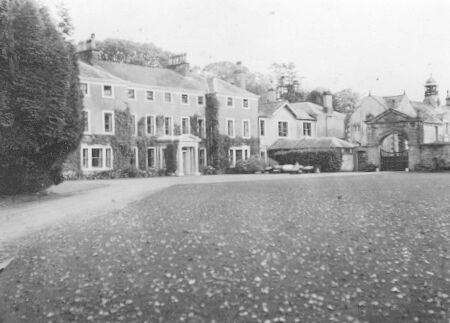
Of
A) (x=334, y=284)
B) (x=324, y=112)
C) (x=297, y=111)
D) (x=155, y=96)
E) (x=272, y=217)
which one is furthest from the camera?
(x=324, y=112)

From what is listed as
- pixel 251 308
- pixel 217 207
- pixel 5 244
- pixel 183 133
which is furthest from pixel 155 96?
pixel 251 308

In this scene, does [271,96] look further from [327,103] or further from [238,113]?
[238,113]

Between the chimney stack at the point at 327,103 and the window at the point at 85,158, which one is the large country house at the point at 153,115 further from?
the chimney stack at the point at 327,103

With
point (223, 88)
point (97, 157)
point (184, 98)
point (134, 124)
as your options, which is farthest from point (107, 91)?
point (223, 88)

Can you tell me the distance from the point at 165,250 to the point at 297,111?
44.4m

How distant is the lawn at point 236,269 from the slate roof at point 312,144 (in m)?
32.0

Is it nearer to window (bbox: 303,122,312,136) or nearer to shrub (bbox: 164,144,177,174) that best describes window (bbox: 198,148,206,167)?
shrub (bbox: 164,144,177,174)

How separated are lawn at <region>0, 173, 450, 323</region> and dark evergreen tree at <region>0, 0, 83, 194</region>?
426 centimetres

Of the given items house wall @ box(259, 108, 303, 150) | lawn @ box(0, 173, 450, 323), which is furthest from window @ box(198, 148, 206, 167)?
lawn @ box(0, 173, 450, 323)

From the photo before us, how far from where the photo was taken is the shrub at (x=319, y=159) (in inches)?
1705

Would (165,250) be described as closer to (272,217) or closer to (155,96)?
(272,217)

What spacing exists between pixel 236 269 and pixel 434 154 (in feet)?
99.1

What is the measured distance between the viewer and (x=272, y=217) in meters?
12.1

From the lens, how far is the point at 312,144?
45.0 m
